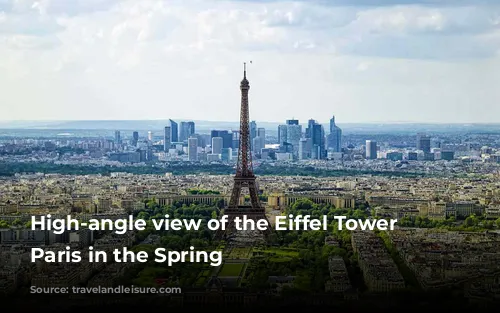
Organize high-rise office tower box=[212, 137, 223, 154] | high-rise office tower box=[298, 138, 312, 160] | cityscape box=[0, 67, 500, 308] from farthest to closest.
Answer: high-rise office tower box=[298, 138, 312, 160] < high-rise office tower box=[212, 137, 223, 154] < cityscape box=[0, 67, 500, 308]

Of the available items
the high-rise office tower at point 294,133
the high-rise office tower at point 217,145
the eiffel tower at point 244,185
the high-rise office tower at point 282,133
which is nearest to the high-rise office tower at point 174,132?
the high-rise office tower at point 282,133

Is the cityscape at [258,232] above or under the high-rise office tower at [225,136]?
under

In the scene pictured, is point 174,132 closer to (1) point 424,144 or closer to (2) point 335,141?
(2) point 335,141

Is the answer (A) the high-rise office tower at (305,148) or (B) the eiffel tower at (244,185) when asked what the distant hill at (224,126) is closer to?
(A) the high-rise office tower at (305,148)

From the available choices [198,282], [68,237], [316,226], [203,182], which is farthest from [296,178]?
[198,282]

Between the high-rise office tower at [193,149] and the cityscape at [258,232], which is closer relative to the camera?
the cityscape at [258,232]

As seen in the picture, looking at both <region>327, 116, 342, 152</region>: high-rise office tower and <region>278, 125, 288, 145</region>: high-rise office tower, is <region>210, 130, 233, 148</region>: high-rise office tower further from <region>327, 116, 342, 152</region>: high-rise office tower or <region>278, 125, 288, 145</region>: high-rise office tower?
<region>327, 116, 342, 152</region>: high-rise office tower

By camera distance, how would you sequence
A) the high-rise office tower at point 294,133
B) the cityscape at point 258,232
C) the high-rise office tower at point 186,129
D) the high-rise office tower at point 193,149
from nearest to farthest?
the cityscape at point 258,232
the high-rise office tower at point 193,149
the high-rise office tower at point 294,133
the high-rise office tower at point 186,129

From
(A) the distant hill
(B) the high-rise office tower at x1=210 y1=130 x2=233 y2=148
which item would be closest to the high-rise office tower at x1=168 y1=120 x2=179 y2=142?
(A) the distant hill

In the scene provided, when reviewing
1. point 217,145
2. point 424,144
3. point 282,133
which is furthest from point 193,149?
point 424,144

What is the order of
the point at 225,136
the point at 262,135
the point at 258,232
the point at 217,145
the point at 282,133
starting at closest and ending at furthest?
the point at 258,232 < the point at 217,145 < the point at 225,136 < the point at 262,135 < the point at 282,133

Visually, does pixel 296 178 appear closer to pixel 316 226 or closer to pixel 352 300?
pixel 316 226
